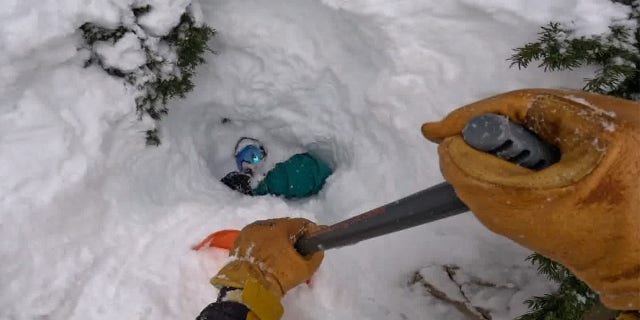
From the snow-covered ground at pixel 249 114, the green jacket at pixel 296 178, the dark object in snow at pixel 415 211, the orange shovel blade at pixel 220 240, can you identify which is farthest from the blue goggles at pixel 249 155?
the dark object in snow at pixel 415 211

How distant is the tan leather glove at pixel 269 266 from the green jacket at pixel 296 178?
90cm

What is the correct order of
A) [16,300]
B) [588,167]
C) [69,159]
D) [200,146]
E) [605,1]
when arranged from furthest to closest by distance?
[200,146] → [69,159] → [16,300] → [605,1] → [588,167]

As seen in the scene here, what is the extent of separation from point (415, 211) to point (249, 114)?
6.26 feet

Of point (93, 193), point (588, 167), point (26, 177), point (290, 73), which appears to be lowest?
point (93, 193)

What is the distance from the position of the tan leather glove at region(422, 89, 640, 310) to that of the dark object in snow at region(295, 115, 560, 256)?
0.04m

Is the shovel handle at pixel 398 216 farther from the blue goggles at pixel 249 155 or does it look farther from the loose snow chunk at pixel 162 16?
the blue goggles at pixel 249 155

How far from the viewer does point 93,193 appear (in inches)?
88.2

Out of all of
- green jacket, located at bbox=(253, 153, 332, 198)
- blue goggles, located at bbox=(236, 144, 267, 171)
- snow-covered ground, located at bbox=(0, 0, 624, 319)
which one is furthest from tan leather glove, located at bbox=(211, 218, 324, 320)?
blue goggles, located at bbox=(236, 144, 267, 171)

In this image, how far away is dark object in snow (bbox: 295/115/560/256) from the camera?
967mm

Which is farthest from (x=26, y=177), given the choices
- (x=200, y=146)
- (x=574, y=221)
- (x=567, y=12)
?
(x=567, y=12)

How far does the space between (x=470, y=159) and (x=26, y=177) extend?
5.75ft

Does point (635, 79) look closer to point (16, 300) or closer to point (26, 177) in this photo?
point (26, 177)

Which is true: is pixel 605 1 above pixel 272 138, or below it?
above

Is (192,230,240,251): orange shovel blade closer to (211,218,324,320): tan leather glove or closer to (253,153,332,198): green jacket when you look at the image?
(211,218,324,320): tan leather glove
